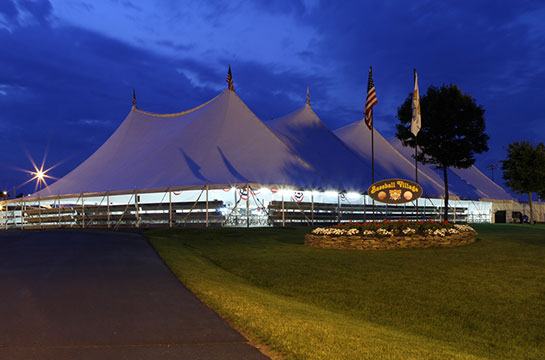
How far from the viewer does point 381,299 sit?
765cm

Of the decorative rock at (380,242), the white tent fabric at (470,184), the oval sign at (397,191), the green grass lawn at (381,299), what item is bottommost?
the green grass lawn at (381,299)

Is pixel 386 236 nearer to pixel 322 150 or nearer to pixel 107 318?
pixel 107 318

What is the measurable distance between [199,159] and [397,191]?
41.0ft

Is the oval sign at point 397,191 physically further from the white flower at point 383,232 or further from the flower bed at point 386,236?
the white flower at point 383,232

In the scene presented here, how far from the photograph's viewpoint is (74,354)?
4.25 m

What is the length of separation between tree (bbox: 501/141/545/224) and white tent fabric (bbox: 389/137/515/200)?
2.73 metres

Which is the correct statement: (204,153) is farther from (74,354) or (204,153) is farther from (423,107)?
(74,354)

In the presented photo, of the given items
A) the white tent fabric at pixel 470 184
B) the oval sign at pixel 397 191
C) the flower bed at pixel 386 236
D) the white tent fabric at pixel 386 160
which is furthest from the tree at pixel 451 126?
the flower bed at pixel 386 236

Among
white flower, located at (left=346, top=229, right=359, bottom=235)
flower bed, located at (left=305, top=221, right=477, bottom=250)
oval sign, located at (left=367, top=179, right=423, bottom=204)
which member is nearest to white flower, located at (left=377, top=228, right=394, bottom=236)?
flower bed, located at (left=305, top=221, right=477, bottom=250)

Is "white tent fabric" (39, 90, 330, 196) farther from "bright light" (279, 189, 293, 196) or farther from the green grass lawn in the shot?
the green grass lawn

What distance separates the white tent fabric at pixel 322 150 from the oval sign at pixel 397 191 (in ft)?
31.7

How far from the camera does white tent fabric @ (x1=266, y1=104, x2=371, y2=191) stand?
2995cm

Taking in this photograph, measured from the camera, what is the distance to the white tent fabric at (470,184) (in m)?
40.5

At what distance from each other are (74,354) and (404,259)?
9.85 meters
